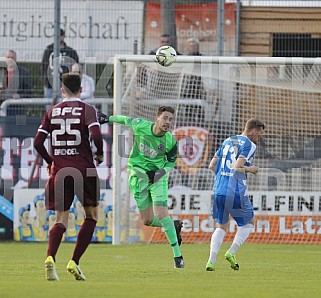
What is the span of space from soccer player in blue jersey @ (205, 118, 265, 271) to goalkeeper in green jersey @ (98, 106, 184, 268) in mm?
773

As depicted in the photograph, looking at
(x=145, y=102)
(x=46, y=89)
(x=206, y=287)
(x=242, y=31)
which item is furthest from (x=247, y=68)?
(x=206, y=287)

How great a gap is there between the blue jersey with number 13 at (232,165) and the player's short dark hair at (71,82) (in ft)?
8.92

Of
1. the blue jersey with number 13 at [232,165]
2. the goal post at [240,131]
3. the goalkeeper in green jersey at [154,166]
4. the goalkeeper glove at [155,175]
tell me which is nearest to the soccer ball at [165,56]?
the goalkeeper in green jersey at [154,166]

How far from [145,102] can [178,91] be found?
1.97 feet

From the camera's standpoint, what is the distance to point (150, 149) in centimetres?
1266

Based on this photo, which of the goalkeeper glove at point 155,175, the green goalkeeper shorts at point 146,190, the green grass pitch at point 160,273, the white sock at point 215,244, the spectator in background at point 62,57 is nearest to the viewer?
the green grass pitch at point 160,273

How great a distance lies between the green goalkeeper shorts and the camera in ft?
40.5

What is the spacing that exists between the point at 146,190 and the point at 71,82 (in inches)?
135

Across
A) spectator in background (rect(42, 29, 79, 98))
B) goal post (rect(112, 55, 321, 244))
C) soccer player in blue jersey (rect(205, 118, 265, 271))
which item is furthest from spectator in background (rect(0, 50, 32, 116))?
soccer player in blue jersey (rect(205, 118, 265, 271))

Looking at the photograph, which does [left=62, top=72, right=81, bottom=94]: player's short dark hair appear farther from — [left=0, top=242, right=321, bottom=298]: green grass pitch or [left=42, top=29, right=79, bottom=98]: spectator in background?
[left=42, top=29, right=79, bottom=98]: spectator in background

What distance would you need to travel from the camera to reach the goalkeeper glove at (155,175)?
12.5m

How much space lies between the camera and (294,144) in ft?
55.3

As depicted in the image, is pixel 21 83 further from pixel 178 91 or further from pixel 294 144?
pixel 294 144

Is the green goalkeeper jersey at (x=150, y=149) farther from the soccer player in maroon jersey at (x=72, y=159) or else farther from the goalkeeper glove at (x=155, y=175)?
the soccer player in maroon jersey at (x=72, y=159)
